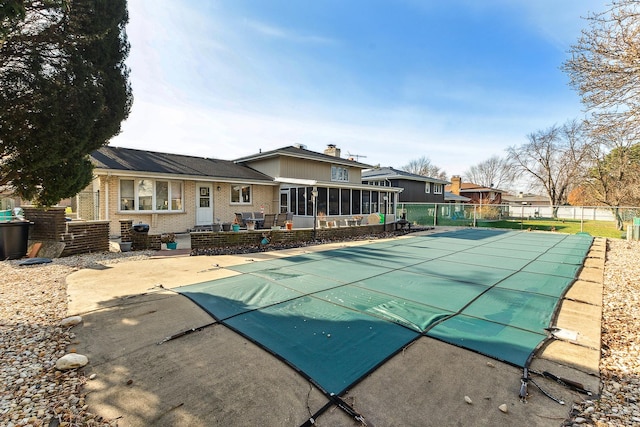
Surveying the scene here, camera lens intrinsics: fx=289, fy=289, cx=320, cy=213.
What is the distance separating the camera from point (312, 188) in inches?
635

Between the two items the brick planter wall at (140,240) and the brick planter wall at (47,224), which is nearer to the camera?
the brick planter wall at (47,224)

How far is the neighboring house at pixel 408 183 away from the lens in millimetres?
28562

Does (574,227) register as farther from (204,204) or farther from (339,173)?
(204,204)

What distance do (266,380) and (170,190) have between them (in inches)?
494

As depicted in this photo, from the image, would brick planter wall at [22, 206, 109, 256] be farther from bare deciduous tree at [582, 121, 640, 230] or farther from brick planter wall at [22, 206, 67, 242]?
bare deciduous tree at [582, 121, 640, 230]

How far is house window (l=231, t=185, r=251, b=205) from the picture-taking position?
1578 cm

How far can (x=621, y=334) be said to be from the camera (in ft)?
13.1

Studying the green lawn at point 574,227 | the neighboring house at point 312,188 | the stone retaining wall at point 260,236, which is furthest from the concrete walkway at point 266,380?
the green lawn at point 574,227

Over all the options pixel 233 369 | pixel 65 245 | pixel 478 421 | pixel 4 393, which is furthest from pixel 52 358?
pixel 65 245

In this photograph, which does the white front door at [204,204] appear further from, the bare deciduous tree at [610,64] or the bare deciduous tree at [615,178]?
the bare deciduous tree at [615,178]

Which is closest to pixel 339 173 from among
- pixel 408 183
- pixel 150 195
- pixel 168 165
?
pixel 168 165

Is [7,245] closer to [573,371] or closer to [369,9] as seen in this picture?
[573,371]

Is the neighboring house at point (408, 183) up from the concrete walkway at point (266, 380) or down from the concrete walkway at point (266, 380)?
up

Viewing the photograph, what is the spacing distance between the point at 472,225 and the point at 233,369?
23161 mm
